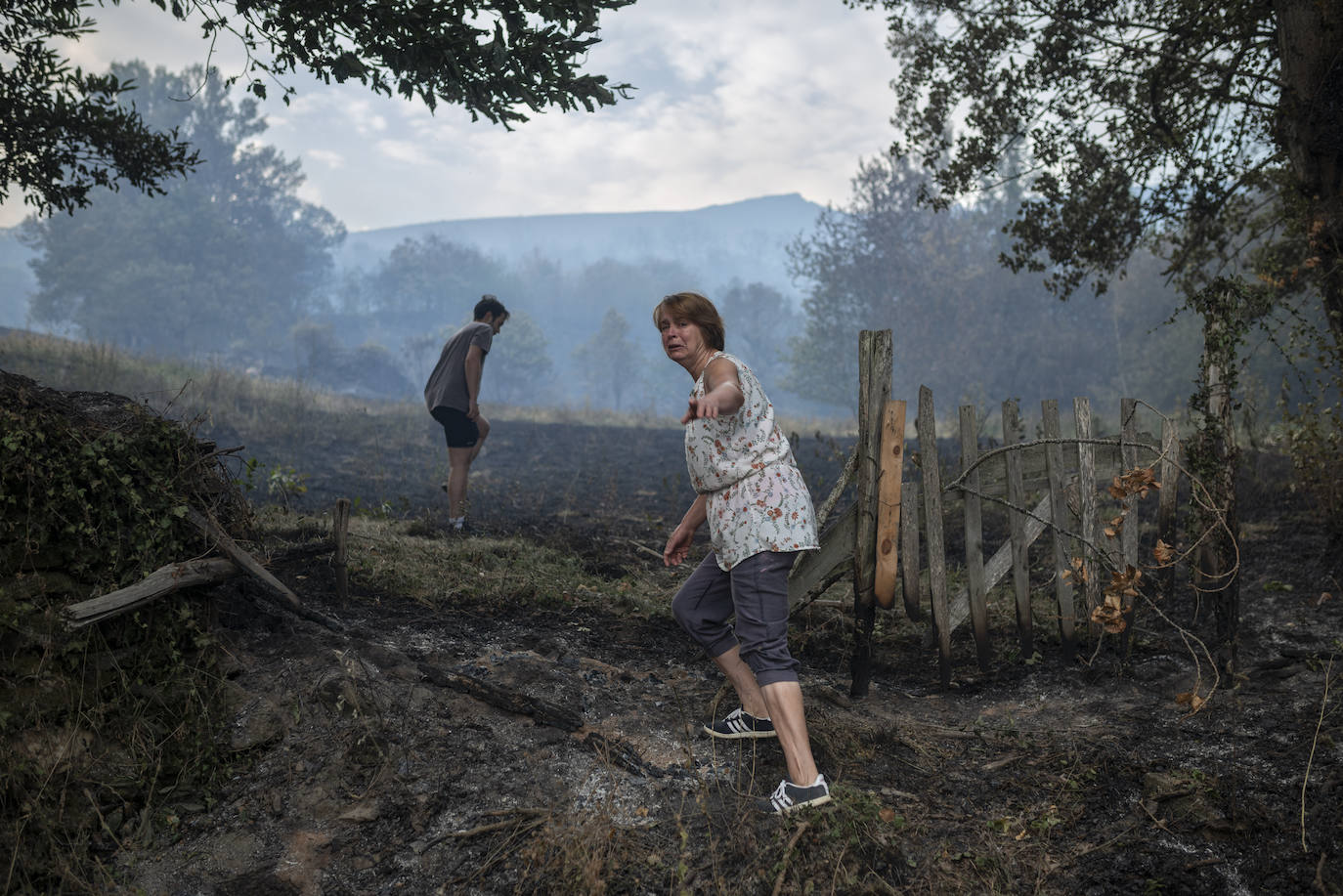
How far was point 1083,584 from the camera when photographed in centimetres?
536

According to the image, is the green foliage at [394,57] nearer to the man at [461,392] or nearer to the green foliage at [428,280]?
the man at [461,392]

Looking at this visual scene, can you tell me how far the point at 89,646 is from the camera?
11.8 feet

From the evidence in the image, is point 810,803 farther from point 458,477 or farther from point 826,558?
point 458,477

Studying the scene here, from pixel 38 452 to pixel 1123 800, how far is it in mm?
4659

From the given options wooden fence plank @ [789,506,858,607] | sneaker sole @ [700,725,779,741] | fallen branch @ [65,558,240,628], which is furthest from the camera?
wooden fence plank @ [789,506,858,607]

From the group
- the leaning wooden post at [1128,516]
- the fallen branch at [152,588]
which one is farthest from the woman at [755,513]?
the leaning wooden post at [1128,516]

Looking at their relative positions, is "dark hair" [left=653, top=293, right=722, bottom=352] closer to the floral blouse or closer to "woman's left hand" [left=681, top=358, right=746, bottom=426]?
the floral blouse

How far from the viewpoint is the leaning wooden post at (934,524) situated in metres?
4.59

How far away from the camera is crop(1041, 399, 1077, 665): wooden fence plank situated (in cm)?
507

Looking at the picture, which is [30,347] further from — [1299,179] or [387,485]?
[1299,179]

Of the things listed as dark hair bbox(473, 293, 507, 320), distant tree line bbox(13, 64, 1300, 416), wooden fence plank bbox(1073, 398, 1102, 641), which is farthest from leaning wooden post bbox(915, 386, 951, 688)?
distant tree line bbox(13, 64, 1300, 416)

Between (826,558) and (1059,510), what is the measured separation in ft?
5.32

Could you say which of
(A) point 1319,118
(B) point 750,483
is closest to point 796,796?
(B) point 750,483

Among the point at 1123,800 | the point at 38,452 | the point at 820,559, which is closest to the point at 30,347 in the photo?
the point at 38,452
